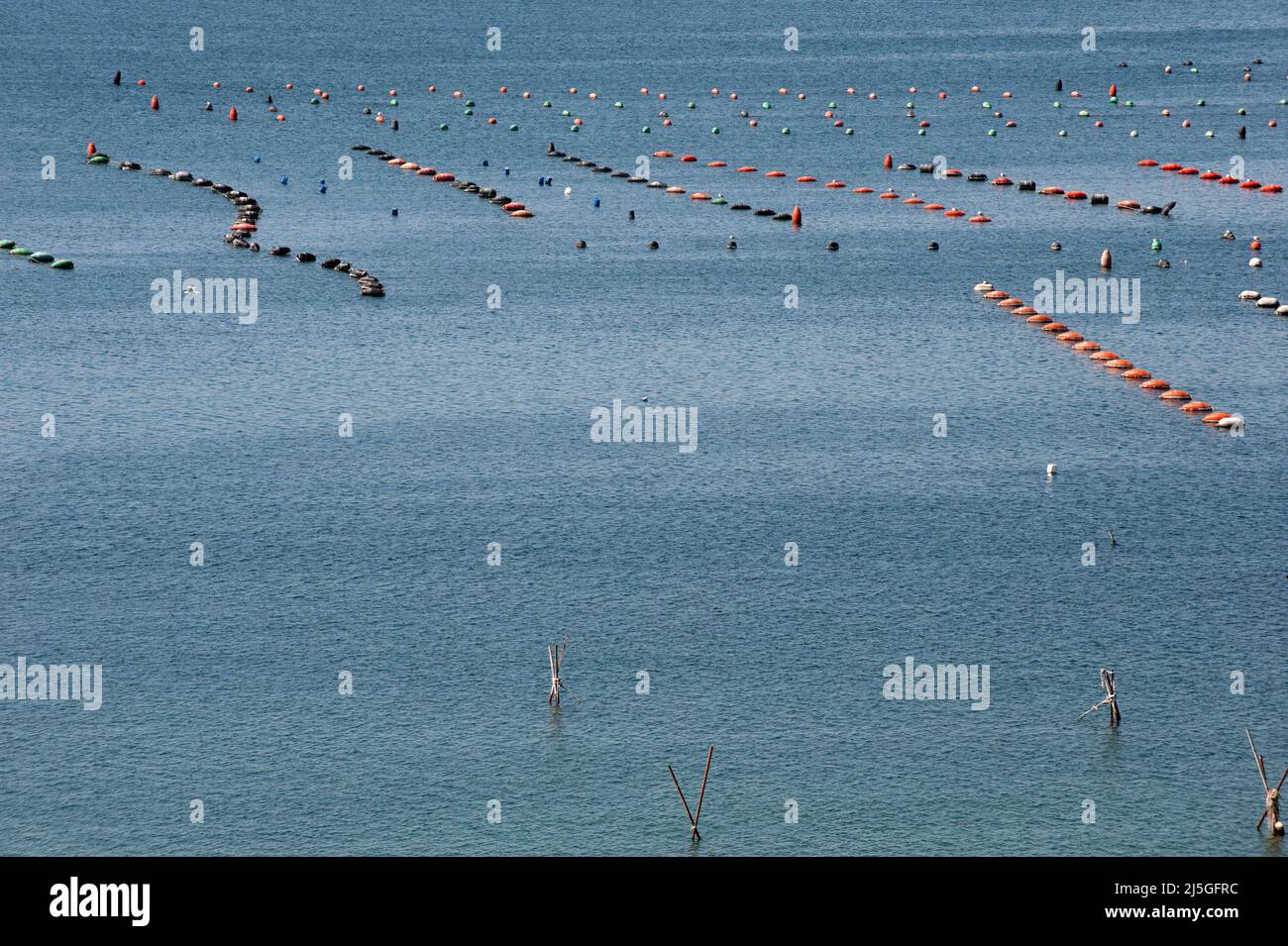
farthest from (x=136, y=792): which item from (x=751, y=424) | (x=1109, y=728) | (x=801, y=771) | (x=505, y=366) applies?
(x=505, y=366)

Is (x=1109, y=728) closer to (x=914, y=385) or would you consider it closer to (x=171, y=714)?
(x=171, y=714)

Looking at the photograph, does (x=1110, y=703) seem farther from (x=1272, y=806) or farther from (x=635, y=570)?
(x=635, y=570)

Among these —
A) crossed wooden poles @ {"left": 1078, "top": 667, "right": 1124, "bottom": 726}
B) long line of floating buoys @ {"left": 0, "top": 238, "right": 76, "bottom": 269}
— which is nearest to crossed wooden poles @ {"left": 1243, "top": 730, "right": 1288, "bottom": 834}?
crossed wooden poles @ {"left": 1078, "top": 667, "right": 1124, "bottom": 726}

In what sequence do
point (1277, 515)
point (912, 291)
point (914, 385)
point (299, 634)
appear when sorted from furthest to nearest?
point (912, 291)
point (914, 385)
point (1277, 515)
point (299, 634)

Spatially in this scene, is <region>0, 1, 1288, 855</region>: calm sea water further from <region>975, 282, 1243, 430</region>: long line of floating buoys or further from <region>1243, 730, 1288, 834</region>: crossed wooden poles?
<region>975, 282, 1243, 430</region>: long line of floating buoys

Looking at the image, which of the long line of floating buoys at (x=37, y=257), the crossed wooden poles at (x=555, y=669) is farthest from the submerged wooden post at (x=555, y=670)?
the long line of floating buoys at (x=37, y=257)

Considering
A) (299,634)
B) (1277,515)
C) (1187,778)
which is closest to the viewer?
(1187,778)
